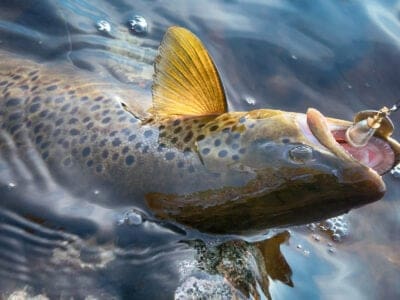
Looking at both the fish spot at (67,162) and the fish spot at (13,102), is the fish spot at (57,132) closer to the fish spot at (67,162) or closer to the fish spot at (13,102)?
the fish spot at (67,162)

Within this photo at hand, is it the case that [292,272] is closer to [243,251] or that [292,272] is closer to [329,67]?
[243,251]

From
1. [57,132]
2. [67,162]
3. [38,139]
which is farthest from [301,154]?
[38,139]

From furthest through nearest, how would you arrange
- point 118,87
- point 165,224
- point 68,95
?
1. point 118,87
2. point 68,95
3. point 165,224

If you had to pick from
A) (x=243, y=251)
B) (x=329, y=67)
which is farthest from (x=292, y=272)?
(x=329, y=67)

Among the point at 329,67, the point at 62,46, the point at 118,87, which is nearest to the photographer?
the point at 118,87

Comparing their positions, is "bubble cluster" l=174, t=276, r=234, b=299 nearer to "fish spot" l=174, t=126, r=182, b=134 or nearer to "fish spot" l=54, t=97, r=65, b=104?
"fish spot" l=174, t=126, r=182, b=134

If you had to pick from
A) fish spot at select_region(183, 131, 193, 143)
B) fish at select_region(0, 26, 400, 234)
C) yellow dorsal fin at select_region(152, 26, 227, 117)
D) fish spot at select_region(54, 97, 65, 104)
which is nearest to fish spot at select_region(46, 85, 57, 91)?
fish at select_region(0, 26, 400, 234)
